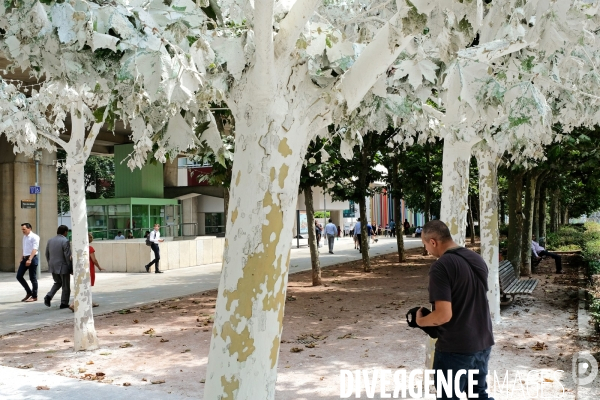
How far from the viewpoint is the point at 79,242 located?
27.4 feet

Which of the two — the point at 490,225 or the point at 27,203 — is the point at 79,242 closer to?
the point at 490,225

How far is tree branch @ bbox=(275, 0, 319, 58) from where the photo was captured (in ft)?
11.1

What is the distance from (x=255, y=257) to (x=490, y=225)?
696cm

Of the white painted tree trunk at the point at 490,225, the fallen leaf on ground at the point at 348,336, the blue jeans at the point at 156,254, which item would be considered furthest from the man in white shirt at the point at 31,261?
the white painted tree trunk at the point at 490,225

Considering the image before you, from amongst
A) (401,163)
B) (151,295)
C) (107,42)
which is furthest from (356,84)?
(401,163)

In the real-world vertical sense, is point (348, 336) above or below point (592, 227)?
below

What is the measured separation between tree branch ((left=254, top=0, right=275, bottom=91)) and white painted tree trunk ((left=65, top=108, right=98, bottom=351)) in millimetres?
5635

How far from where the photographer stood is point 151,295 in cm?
1436

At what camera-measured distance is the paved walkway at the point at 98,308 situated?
20.2 feet

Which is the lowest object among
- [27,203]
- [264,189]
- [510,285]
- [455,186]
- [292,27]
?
[510,285]

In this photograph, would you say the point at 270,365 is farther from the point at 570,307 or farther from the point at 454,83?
the point at 570,307

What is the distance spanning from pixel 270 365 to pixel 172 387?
361 centimetres

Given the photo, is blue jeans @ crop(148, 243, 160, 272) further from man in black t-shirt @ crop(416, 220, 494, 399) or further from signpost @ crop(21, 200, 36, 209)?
man in black t-shirt @ crop(416, 220, 494, 399)

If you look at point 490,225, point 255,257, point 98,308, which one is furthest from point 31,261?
point 255,257
